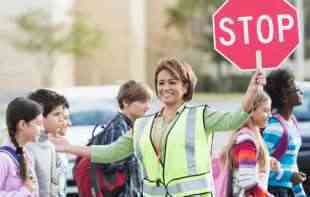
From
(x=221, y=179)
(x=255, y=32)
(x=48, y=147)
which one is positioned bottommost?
(x=221, y=179)

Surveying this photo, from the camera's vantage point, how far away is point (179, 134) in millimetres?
6223

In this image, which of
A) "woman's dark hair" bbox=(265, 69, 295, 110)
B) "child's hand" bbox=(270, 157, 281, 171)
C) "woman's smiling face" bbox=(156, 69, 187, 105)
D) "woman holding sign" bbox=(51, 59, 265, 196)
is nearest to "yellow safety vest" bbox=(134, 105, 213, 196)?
"woman holding sign" bbox=(51, 59, 265, 196)

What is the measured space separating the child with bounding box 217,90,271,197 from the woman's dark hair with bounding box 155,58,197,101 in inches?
33.7

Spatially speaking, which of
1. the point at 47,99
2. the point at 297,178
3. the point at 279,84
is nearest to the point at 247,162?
the point at 297,178

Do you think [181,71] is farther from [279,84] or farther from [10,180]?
[279,84]

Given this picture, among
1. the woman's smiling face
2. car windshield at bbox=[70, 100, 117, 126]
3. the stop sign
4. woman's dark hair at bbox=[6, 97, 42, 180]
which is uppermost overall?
the stop sign

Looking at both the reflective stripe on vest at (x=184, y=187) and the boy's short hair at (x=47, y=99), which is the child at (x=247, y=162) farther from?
the boy's short hair at (x=47, y=99)

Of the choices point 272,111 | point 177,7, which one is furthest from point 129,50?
point 272,111

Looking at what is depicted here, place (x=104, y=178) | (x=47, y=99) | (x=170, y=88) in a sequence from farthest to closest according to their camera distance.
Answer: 1. (x=104, y=178)
2. (x=47, y=99)
3. (x=170, y=88)

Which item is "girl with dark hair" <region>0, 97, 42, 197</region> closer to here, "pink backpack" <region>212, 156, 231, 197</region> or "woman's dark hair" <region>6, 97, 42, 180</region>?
"woman's dark hair" <region>6, 97, 42, 180</region>

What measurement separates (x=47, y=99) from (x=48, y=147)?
1.25 ft

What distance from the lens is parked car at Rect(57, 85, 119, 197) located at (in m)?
12.9

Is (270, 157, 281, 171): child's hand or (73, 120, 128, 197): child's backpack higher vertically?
(270, 157, 281, 171): child's hand

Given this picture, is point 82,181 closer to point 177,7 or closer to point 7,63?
point 7,63
